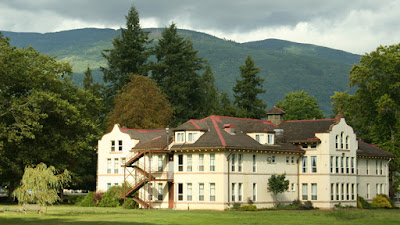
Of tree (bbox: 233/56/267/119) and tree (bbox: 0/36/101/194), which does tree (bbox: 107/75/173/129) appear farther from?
tree (bbox: 233/56/267/119)

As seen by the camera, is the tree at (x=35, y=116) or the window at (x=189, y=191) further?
the tree at (x=35, y=116)

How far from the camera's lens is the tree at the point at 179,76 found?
110312 millimetres

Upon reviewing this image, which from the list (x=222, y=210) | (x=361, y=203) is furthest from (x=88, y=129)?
(x=361, y=203)

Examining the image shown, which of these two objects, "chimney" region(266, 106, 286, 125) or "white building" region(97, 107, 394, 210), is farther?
"chimney" region(266, 106, 286, 125)

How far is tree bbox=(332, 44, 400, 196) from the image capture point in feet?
274

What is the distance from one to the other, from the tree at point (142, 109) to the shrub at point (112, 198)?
22.5 metres

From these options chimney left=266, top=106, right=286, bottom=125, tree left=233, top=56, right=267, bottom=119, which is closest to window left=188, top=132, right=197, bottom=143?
chimney left=266, top=106, right=286, bottom=125

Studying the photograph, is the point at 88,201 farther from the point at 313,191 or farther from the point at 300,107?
the point at 300,107

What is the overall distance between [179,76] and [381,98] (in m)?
39.8

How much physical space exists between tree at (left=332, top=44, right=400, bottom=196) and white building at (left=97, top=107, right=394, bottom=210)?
604cm

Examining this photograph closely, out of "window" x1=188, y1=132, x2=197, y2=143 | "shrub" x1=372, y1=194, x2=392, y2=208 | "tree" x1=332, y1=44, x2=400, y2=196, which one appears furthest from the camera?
"tree" x1=332, y1=44, x2=400, y2=196

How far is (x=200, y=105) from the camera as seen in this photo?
375ft

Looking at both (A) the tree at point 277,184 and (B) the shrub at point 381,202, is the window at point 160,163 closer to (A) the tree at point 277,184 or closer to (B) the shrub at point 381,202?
(A) the tree at point 277,184

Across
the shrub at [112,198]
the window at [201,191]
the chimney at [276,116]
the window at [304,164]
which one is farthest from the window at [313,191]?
the shrub at [112,198]
